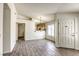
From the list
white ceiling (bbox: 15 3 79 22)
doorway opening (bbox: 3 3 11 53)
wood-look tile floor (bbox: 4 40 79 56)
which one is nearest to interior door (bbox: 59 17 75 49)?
wood-look tile floor (bbox: 4 40 79 56)

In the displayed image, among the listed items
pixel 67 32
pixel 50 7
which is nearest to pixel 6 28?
pixel 50 7

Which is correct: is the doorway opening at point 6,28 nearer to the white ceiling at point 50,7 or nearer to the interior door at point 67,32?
the white ceiling at point 50,7

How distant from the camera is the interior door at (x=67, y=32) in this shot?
20.8 ft

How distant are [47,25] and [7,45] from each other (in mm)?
7580

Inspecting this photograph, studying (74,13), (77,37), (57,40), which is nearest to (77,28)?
(77,37)

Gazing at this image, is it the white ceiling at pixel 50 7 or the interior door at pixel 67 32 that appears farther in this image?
the interior door at pixel 67 32

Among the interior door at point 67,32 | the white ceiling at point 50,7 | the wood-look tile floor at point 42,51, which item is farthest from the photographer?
the interior door at point 67,32

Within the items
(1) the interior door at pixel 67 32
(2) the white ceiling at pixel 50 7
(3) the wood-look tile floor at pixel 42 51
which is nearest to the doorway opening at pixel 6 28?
(3) the wood-look tile floor at pixel 42 51

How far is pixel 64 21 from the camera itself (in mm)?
6566

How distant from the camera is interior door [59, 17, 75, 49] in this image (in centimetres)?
634

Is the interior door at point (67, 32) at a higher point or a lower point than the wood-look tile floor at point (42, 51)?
higher

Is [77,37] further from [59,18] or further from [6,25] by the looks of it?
[6,25]

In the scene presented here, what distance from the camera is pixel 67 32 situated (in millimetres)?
6512

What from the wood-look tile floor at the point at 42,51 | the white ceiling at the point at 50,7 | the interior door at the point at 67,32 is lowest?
the wood-look tile floor at the point at 42,51
